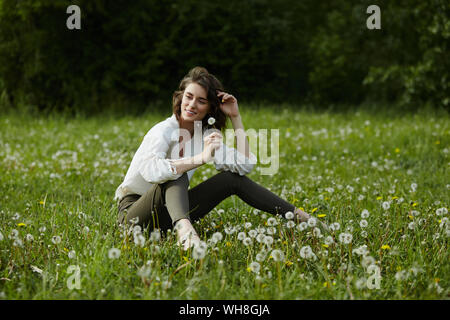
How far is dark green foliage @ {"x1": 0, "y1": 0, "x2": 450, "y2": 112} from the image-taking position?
9750 millimetres

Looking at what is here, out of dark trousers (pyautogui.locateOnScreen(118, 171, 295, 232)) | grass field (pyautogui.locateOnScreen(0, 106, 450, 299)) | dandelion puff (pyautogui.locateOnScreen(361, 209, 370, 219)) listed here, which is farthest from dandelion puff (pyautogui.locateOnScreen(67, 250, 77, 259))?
dandelion puff (pyautogui.locateOnScreen(361, 209, 370, 219))

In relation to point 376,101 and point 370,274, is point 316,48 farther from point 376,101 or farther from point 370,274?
point 370,274

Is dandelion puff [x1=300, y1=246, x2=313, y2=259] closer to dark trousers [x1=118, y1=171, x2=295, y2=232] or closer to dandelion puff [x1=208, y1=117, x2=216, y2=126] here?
dark trousers [x1=118, y1=171, x2=295, y2=232]

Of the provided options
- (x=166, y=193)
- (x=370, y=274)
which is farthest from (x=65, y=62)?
(x=370, y=274)

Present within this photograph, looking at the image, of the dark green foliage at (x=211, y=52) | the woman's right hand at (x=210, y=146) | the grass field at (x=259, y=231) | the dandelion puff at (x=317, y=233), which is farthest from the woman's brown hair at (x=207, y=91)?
the dark green foliage at (x=211, y=52)

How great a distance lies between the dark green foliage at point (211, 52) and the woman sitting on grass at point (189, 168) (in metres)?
7.10

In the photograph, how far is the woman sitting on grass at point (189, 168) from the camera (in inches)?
110

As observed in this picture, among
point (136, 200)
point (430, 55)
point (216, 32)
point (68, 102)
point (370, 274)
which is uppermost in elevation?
point (216, 32)

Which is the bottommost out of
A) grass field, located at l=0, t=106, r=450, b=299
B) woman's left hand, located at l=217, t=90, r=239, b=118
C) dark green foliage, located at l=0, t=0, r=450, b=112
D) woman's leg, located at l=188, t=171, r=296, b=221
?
grass field, located at l=0, t=106, r=450, b=299

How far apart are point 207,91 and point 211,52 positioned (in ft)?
27.6

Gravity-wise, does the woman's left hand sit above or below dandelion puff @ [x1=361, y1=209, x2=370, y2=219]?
above

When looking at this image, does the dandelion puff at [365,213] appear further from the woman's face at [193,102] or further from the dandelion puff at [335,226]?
the woman's face at [193,102]

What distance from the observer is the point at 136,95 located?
36.7ft

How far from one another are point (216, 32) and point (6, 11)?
460cm
